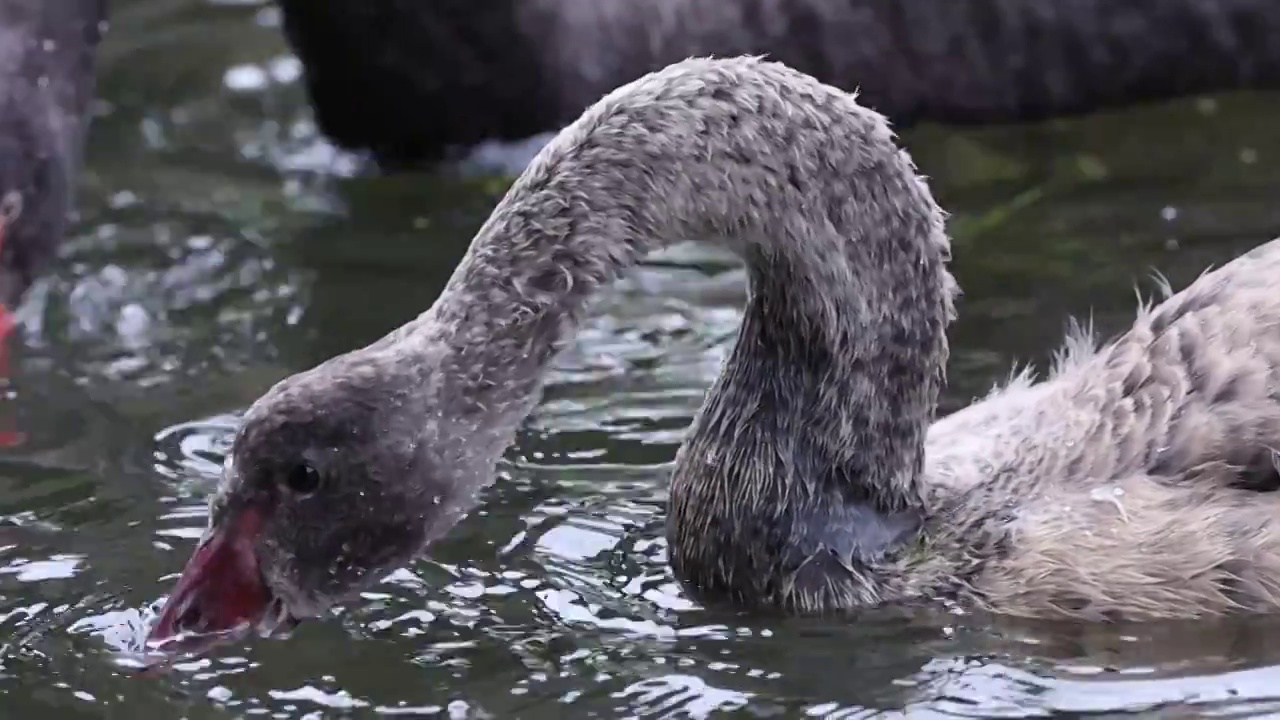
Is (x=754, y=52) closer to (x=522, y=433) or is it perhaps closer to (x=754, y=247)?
(x=522, y=433)

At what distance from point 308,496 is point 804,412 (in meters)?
1.05

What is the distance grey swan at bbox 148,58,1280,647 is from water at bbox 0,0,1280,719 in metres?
0.13

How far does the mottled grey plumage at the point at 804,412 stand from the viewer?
4234 mm

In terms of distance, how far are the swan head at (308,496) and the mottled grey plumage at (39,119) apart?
1.93 m

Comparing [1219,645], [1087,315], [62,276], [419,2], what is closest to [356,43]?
[419,2]

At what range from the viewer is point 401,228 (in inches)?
282

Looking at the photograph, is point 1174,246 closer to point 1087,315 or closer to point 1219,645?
point 1087,315

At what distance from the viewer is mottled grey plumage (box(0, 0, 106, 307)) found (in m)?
5.94

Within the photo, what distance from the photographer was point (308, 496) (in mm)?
4195

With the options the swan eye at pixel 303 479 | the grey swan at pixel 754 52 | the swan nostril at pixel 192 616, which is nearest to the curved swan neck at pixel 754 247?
the swan eye at pixel 303 479

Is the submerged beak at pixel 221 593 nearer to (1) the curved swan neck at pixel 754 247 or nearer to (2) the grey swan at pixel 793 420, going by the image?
(2) the grey swan at pixel 793 420

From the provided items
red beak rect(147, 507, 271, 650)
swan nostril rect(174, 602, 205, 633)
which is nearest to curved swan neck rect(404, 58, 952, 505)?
red beak rect(147, 507, 271, 650)

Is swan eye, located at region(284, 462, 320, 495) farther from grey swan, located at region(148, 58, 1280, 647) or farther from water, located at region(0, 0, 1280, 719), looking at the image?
water, located at region(0, 0, 1280, 719)

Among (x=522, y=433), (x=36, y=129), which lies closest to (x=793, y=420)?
(x=522, y=433)
